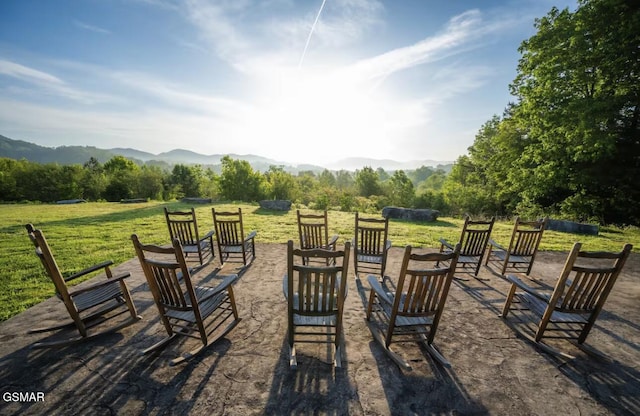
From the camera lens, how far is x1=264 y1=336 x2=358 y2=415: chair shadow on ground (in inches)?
88.0

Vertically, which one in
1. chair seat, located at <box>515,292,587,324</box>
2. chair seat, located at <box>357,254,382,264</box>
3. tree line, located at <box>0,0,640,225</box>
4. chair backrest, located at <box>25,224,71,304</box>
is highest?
tree line, located at <box>0,0,640,225</box>

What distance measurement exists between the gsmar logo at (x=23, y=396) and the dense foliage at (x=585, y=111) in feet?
56.4

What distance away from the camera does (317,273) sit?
2449 mm

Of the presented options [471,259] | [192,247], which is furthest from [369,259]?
[192,247]

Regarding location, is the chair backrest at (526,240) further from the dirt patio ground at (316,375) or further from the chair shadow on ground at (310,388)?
the chair shadow on ground at (310,388)

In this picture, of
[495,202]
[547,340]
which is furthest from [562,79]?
[547,340]

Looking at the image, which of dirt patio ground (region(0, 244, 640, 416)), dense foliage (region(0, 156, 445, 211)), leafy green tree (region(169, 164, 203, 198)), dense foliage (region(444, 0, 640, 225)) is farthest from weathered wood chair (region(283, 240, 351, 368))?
leafy green tree (region(169, 164, 203, 198))

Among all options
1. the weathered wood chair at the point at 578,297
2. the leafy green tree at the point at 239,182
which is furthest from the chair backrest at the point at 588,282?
the leafy green tree at the point at 239,182

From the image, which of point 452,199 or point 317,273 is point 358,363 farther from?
point 452,199

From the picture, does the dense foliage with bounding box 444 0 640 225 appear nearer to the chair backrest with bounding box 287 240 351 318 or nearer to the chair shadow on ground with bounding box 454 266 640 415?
the chair shadow on ground with bounding box 454 266 640 415

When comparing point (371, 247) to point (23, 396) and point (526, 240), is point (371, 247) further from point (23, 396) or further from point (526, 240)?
point (23, 396)

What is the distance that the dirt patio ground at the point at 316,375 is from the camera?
2275 mm

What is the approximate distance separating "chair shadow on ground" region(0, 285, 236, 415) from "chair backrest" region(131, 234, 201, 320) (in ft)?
2.02

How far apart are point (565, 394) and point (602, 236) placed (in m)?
11.3
